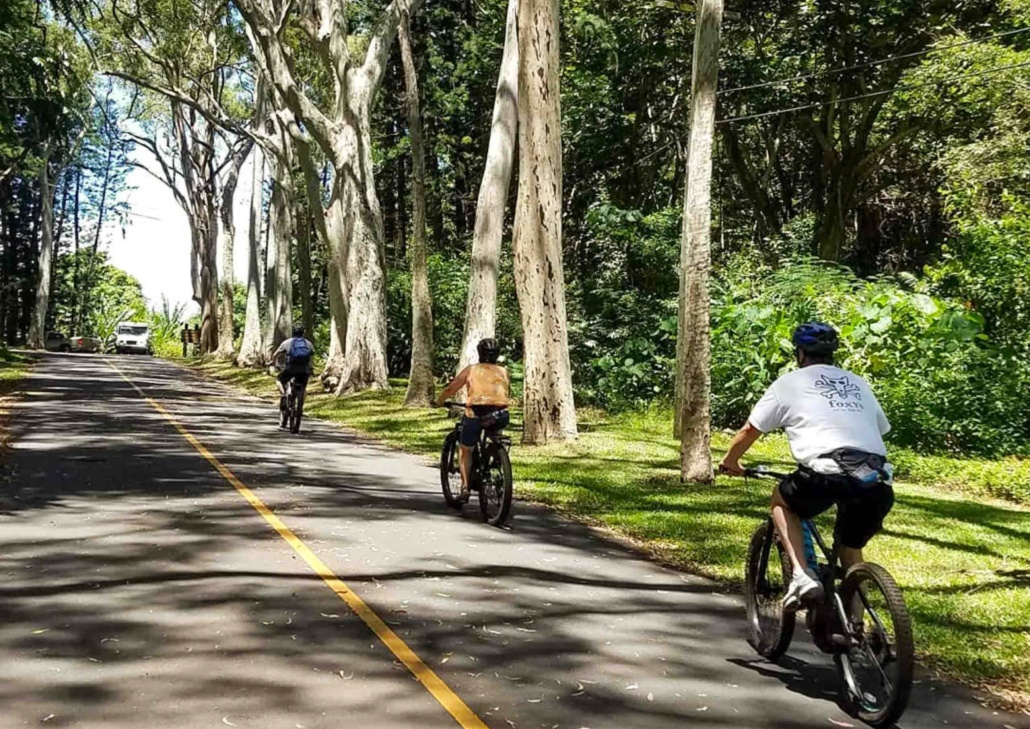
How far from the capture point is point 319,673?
5.64m

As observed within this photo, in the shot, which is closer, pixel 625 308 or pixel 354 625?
pixel 354 625

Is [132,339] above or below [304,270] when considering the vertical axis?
below

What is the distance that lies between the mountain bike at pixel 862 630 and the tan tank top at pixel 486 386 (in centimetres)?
523

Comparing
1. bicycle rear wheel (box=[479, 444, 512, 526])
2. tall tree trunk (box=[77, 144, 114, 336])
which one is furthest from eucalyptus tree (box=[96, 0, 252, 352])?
tall tree trunk (box=[77, 144, 114, 336])

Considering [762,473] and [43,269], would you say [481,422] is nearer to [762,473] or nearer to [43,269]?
[762,473]

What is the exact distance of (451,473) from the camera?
38.5 feet

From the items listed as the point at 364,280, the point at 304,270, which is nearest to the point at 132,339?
the point at 304,270

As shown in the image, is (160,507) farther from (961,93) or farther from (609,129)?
(609,129)

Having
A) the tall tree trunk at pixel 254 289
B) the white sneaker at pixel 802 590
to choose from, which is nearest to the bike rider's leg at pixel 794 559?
the white sneaker at pixel 802 590

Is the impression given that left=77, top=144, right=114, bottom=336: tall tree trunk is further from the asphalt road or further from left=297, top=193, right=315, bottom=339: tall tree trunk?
the asphalt road

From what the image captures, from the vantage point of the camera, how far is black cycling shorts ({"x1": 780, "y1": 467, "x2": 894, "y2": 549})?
5.36 metres

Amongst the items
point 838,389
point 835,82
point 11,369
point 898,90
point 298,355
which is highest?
point 835,82

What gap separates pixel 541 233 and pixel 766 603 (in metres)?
11.8

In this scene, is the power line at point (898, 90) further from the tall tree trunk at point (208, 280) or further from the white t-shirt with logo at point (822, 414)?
→ the tall tree trunk at point (208, 280)
